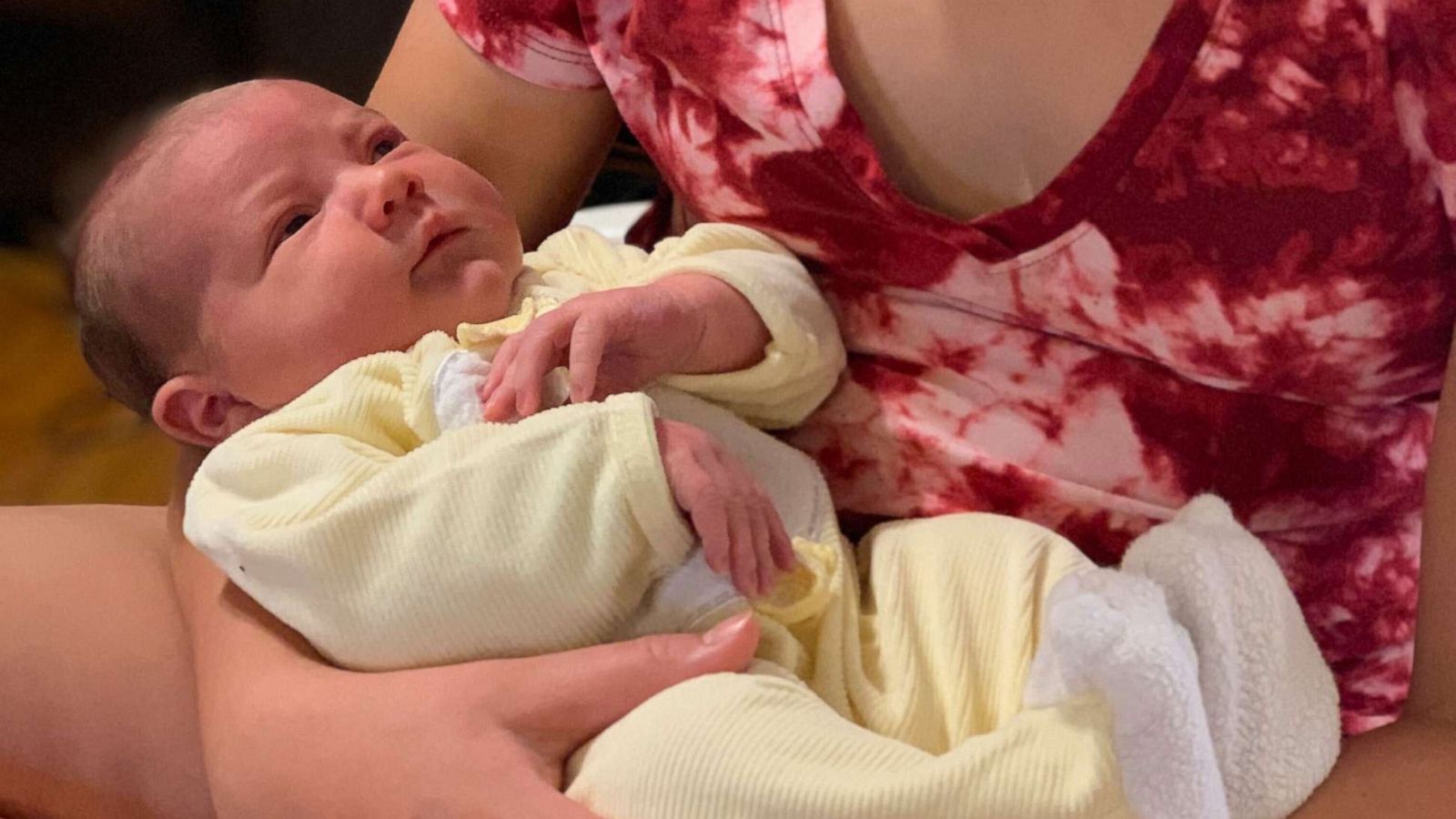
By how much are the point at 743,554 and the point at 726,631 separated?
0.14ft

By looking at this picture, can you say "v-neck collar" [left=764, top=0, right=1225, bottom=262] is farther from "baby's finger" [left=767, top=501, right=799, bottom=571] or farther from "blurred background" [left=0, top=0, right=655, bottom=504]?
"blurred background" [left=0, top=0, right=655, bottom=504]

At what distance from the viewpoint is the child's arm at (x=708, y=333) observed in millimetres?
736

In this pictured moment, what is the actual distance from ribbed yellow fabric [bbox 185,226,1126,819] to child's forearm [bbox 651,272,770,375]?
10 centimetres

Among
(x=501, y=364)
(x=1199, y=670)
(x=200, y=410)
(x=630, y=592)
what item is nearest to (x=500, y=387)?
(x=501, y=364)

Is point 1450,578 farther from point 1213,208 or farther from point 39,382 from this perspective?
point 39,382

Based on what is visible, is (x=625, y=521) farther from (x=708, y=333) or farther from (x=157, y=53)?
(x=157, y=53)

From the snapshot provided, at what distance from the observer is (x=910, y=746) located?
0.62 meters

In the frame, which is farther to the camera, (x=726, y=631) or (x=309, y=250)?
(x=309, y=250)

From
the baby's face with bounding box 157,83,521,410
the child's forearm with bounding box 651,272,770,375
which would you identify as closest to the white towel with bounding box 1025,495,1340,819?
the child's forearm with bounding box 651,272,770,375

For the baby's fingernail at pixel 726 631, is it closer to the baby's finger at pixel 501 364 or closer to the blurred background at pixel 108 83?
the baby's finger at pixel 501 364

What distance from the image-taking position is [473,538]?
2.23 feet

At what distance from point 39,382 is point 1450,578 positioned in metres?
1.77

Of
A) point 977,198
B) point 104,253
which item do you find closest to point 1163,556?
point 977,198

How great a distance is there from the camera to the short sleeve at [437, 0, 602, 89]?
877mm
